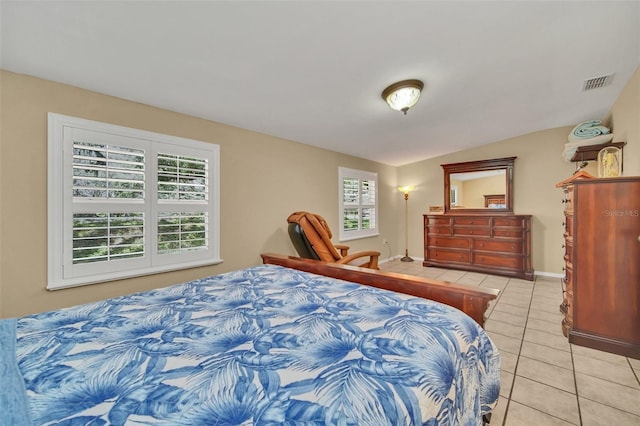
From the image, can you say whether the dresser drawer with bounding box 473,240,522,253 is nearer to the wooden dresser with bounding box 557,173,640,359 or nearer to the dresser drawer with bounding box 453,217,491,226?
the dresser drawer with bounding box 453,217,491,226

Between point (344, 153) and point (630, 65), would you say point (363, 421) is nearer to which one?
point (630, 65)

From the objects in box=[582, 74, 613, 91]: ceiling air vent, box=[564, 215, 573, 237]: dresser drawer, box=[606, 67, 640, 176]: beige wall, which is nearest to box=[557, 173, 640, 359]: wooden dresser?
box=[564, 215, 573, 237]: dresser drawer

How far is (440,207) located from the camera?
5.40 m

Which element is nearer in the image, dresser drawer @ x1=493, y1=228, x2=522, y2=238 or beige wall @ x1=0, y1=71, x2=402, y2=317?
beige wall @ x1=0, y1=71, x2=402, y2=317

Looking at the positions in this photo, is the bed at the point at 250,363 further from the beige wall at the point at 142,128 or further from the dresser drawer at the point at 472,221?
the dresser drawer at the point at 472,221

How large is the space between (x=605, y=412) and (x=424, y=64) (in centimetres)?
262

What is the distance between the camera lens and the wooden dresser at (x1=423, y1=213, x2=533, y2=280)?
4.25 m

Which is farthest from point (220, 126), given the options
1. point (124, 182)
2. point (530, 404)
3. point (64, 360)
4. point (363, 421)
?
point (530, 404)

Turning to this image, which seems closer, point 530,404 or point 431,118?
point 530,404

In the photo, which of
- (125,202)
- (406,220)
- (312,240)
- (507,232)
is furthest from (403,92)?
(406,220)

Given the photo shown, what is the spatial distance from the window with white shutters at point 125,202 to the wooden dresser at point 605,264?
11.3 feet

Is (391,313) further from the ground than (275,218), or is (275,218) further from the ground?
(275,218)

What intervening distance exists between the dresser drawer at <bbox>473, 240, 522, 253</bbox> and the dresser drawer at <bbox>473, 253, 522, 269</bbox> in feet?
0.35

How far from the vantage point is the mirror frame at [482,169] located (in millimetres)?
4660
